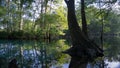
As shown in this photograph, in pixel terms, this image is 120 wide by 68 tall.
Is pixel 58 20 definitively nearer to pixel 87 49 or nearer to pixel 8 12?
pixel 8 12

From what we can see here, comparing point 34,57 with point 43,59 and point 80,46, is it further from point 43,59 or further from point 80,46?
point 80,46

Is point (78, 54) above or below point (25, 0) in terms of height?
below

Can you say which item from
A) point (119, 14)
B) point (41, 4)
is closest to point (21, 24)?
point (41, 4)

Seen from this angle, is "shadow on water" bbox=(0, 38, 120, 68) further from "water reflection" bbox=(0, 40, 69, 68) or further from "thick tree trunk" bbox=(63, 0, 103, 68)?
"thick tree trunk" bbox=(63, 0, 103, 68)

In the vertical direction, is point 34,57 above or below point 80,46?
below

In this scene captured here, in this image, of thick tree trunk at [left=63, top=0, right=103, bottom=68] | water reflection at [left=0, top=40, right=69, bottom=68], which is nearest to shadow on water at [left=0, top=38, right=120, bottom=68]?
water reflection at [left=0, top=40, right=69, bottom=68]

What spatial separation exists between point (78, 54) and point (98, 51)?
1.67m

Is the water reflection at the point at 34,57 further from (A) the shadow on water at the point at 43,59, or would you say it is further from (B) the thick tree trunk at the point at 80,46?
(B) the thick tree trunk at the point at 80,46

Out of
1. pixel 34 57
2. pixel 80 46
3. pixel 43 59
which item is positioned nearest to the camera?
pixel 43 59

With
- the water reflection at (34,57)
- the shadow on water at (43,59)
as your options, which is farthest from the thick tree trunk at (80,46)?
the water reflection at (34,57)

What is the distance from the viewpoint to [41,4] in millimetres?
44781

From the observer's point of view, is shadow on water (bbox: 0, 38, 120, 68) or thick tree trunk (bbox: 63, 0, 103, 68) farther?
thick tree trunk (bbox: 63, 0, 103, 68)

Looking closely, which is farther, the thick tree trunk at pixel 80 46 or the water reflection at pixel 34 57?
the thick tree trunk at pixel 80 46

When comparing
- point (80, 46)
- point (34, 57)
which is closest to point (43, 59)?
point (34, 57)
